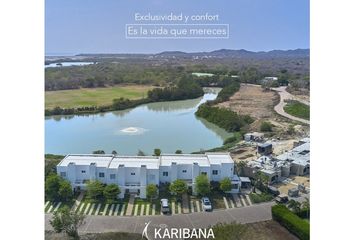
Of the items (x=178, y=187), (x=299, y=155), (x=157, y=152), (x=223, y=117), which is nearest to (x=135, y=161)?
(x=157, y=152)

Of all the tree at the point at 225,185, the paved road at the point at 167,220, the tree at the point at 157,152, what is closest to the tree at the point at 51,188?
the paved road at the point at 167,220

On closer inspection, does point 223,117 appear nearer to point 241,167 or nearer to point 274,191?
point 241,167

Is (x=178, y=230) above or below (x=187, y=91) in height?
below

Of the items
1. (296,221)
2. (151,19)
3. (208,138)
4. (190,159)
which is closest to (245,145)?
(208,138)

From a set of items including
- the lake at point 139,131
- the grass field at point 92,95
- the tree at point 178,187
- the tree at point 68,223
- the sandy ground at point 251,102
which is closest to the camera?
the tree at point 68,223

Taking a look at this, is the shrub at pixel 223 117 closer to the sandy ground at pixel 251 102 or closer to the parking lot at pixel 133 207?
the sandy ground at pixel 251 102

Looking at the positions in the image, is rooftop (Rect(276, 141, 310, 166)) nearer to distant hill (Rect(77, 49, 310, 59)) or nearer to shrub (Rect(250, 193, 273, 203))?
shrub (Rect(250, 193, 273, 203))
